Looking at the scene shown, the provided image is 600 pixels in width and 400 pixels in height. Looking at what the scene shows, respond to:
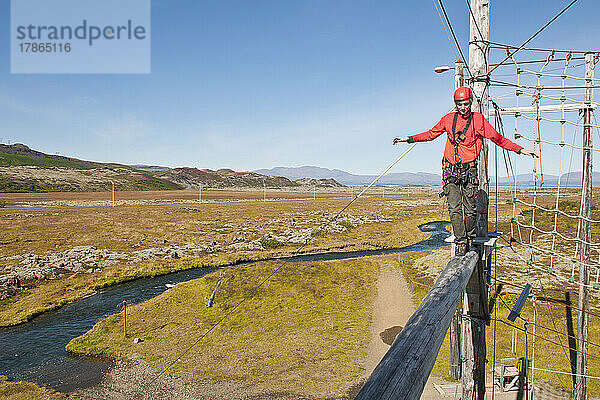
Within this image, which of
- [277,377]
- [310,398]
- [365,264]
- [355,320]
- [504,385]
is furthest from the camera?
[365,264]

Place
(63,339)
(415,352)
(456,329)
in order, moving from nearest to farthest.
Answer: (415,352) < (456,329) < (63,339)

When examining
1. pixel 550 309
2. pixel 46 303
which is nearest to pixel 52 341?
pixel 46 303

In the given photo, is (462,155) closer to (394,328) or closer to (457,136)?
(457,136)

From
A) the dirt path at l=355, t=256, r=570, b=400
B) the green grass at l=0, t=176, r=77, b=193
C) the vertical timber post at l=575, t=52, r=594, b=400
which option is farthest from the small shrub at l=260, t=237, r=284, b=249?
the green grass at l=0, t=176, r=77, b=193

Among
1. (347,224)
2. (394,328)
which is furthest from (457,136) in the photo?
(347,224)

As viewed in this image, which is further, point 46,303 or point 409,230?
point 409,230

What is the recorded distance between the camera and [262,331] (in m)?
21.1

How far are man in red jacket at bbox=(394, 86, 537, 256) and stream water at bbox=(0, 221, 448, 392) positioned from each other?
57.9ft

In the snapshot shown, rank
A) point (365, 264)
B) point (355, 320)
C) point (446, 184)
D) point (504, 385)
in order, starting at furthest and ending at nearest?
1. point (365, 264)
2. point (355, 320)
3. point (504, 385)
4. point (446, 184)

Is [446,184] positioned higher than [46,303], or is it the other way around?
[446,184]

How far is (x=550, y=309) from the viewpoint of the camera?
19.9 meters

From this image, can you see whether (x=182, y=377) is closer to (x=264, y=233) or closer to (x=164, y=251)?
(x=164, y=251)

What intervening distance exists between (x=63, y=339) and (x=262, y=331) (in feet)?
37.4

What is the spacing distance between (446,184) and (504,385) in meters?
11.8
